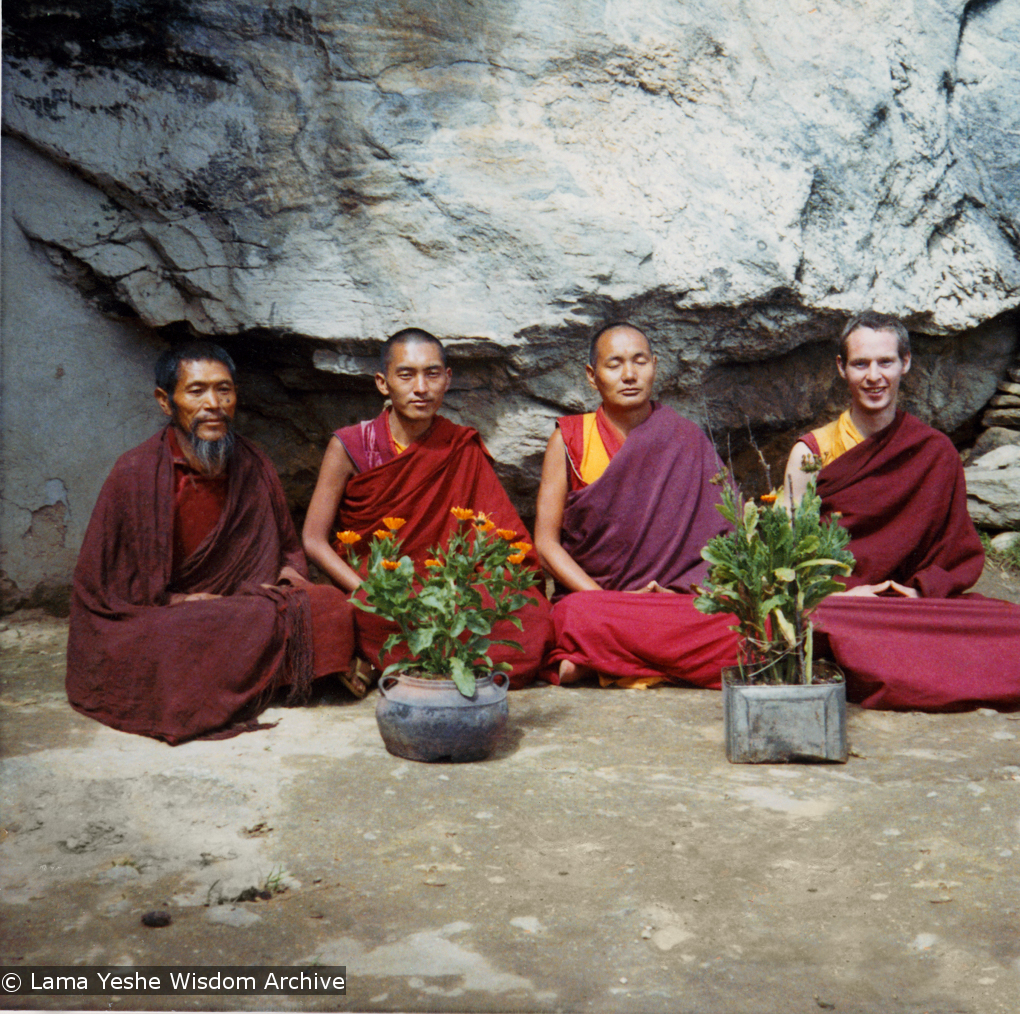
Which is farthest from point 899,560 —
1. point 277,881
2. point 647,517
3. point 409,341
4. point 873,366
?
point 277,881

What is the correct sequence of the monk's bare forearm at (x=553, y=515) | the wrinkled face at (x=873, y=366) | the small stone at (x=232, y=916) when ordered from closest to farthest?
the small stone at (x=232, y=916), the wrinkled face at (x=873, y=366), the monk's bare forearm at (x=553, y=515)

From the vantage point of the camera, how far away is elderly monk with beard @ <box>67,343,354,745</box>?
3.95 m

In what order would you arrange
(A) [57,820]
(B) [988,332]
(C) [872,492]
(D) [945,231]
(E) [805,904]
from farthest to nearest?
(B) [988,332] < (D) [945,231] < (C) [872,492] < (A) [57,820] < (E) [805,904]

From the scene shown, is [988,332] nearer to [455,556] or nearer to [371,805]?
[455,556]

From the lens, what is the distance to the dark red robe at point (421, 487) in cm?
472

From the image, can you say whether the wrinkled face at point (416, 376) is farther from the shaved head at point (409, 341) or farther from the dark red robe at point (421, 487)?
the dark red robe at point (421, 487)

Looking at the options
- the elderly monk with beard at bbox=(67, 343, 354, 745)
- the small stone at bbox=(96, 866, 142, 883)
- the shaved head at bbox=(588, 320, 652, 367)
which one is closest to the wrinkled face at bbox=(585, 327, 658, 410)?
the shaved head at bbox=(588, 320, 652, 367)

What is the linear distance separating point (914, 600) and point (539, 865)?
2117 mm

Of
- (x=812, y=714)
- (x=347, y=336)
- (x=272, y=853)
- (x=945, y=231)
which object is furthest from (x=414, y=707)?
(x=945, y=231)

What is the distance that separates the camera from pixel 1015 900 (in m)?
2.65

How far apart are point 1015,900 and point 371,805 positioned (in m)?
1.71

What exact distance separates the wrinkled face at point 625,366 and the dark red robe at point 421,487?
2.12 feet

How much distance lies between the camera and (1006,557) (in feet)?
20.8

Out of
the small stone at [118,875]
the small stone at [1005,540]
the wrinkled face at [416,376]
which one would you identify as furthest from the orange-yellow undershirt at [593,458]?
the small stone at [1005,540]
